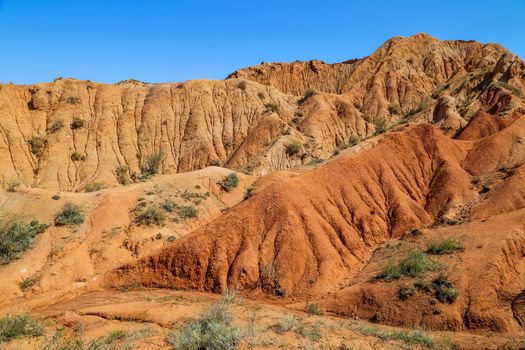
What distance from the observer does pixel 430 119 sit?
147 feet

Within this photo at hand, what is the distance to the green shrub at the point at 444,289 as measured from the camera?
15758 mm

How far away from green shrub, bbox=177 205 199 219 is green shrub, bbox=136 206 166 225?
1356mm

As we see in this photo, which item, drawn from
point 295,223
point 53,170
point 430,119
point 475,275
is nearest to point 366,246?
point 295,223

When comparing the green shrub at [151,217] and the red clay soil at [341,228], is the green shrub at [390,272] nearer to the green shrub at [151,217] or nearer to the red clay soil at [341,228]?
the red clay soil at [341,228]

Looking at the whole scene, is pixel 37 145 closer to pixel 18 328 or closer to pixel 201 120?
pixel 201 120

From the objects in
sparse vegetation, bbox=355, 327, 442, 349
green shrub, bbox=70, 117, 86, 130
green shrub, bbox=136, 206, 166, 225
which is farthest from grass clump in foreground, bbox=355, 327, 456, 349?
green shrub, bbox=70, 117, 86, 130

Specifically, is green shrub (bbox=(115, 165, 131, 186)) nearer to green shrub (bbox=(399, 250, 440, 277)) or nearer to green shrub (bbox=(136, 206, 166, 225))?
green shrub (bbox=(136, 206, 166, 225))

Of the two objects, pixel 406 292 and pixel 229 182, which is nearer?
pixel 406 292

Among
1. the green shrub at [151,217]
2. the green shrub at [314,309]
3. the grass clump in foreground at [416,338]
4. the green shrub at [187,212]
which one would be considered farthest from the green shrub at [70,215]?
the grass clump in foreground at [416,338]

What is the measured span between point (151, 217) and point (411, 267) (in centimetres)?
1650

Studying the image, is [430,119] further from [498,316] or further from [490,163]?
[498,316]

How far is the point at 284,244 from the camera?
21.0 m

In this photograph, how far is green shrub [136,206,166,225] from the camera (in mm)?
25909

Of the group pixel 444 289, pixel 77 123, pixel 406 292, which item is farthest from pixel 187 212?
pixel 77 123
